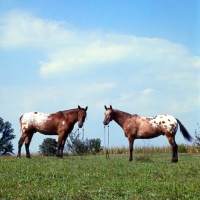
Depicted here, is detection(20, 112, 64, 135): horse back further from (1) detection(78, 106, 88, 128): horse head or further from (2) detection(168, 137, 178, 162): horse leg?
(2) detection(168, 137, 178, 162): horse leg

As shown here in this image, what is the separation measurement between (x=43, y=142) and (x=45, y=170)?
2098 centimetres

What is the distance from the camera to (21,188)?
10.6 m

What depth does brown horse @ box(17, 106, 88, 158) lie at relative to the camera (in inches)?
840

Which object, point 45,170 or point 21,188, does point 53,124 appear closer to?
point 45,170

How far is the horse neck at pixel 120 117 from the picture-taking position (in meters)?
20.3

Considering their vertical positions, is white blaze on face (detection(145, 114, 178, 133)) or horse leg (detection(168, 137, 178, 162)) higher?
white blaze on face (detection(145, 114, 178, 133))

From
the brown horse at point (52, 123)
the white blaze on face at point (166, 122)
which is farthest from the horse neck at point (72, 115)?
the white blaze on face at point (166, 122)

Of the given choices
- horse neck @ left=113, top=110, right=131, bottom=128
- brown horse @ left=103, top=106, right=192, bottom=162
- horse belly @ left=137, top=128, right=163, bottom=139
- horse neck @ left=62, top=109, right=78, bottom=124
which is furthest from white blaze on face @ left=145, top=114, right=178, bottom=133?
horse neck @ left=62, top=109, right=78, bottom=124

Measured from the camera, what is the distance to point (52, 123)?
2158cm

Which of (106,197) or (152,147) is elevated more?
(152,147)

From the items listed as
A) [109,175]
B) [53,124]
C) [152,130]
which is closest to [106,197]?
[109,175]

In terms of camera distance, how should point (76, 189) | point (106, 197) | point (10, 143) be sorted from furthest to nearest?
point (10, 143)
point (76, 189)
point (106, 197)

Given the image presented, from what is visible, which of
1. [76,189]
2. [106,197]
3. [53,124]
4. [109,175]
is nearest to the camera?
[106,197]

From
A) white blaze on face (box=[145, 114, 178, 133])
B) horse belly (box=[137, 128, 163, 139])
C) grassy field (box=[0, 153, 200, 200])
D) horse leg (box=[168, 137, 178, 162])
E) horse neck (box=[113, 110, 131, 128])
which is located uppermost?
horse neck (box=[113, 110, 131, 128])
